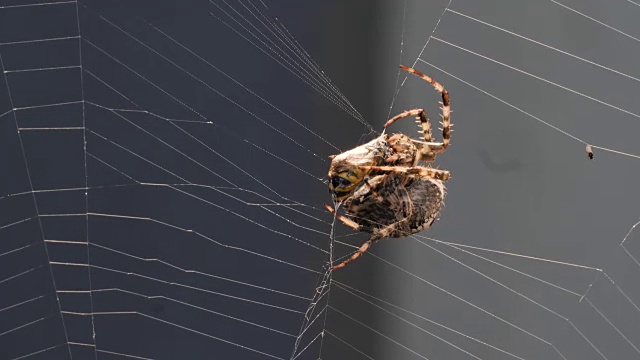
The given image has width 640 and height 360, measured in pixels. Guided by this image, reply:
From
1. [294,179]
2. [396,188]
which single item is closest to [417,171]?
[396,188]

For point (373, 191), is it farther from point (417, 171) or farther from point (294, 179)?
point (294, 179)

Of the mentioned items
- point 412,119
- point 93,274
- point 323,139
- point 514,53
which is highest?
point 514,53

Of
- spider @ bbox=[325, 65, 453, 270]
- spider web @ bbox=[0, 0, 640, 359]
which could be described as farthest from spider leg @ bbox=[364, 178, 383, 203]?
spider web @ bbox=[0, 0, 640, 359]

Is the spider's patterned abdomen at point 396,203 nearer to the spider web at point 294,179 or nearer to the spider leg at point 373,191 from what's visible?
the spider leg at point 373,191

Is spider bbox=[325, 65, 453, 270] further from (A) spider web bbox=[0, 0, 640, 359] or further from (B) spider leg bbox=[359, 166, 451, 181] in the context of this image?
(A) spider web bbox=[0, 0, 640, 359]

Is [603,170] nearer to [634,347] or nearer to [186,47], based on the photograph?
[634,347]

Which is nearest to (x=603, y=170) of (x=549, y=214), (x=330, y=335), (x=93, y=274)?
(x=549, y=214)
